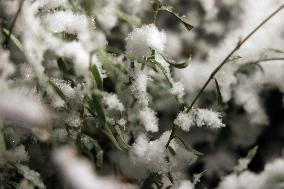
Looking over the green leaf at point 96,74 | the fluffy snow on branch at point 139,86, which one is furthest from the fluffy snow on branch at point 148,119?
the green leaf at point 96,74

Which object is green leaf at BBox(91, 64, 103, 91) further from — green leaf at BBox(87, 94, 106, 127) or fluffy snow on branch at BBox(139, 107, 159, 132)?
fluffy snow on branch at BBox(139, 107, 159, 132)

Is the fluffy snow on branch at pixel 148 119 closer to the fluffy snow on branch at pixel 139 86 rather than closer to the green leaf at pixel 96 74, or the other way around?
the fluffy snow on branch at pixel 139 86

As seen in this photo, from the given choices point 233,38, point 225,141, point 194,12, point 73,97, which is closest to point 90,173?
point 73,97

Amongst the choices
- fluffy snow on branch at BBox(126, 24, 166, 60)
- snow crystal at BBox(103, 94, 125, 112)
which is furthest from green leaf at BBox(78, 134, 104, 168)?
fluffy snow on branch at BBox(126, 24, 166, 60)

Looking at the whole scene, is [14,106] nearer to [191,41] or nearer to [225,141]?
[225,141]

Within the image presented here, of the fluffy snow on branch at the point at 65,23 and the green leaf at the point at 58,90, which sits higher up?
the fluffy snow on branch at the point at 65,23

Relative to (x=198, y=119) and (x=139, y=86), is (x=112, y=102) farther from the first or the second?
(x=198, y=119)

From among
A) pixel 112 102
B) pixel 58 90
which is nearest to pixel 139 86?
pixel 112 102
